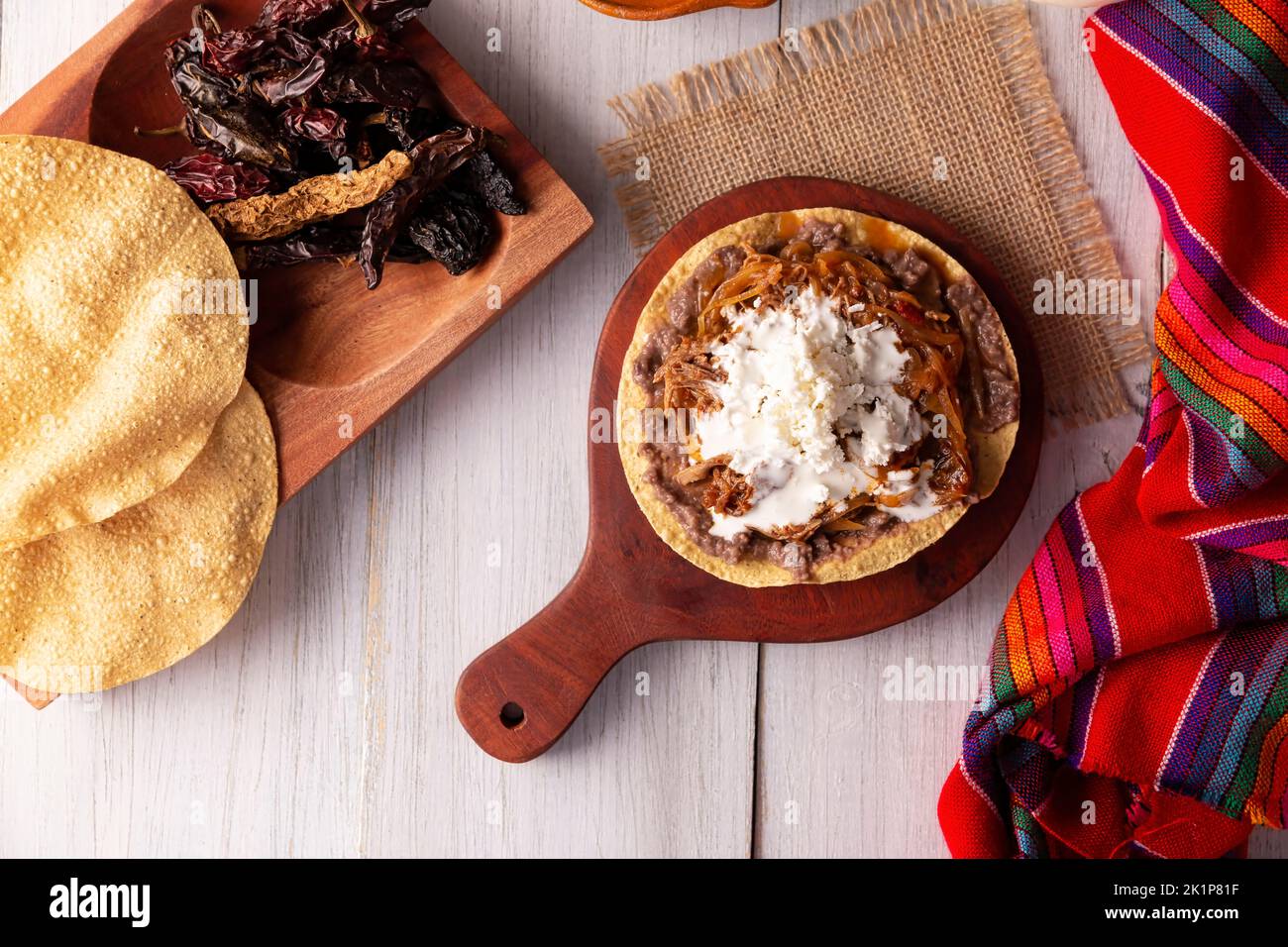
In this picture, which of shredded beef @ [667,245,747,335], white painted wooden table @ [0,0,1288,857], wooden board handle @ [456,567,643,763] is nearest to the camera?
shredded beef @ [667,245,747,335]

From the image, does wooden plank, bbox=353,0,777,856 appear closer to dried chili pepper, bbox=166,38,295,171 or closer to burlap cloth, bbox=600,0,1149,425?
burlap cloth, bbox=600,0,1149,425

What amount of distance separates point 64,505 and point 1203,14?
2.97 metres

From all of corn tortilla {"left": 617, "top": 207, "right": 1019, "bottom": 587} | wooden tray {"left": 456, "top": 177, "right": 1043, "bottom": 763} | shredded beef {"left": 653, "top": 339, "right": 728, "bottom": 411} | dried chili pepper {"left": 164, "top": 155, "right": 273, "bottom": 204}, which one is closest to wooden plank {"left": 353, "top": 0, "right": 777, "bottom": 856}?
wooden tray {"left": 456, "top": 177, "right": 1043, "bottom": 763}

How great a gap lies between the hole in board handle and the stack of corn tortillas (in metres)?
0.75

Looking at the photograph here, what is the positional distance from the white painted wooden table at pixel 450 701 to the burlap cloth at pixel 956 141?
1.02ft

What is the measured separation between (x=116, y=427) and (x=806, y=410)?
1.60 meters

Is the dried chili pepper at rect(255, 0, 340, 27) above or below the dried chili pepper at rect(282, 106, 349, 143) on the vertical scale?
above

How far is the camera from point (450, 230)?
2.52 meters

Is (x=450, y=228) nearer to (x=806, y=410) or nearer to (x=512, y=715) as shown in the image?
(x=806, y=410)

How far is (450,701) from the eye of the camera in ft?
9.49

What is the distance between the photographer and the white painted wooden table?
2.81m

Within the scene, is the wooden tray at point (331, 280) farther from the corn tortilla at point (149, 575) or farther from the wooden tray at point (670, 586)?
the wooden tray at point (670, 586)

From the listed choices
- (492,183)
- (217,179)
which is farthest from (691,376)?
(217,179)
